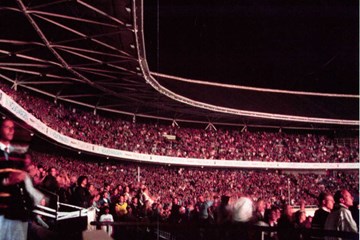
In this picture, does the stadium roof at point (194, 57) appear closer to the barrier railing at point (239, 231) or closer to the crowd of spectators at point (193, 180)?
the crowd of spectators at point (193, 180)

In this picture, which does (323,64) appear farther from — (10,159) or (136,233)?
(10,159)

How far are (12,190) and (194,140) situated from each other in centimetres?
3408

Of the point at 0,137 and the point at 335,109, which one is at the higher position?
the point at 335,109

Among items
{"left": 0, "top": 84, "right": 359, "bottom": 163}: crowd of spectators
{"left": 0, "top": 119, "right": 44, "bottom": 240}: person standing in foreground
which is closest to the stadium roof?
{"left": 0, "top": 84, "right": 359, "bottom": 163}: crowd of spectators

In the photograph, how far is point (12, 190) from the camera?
3760 mm

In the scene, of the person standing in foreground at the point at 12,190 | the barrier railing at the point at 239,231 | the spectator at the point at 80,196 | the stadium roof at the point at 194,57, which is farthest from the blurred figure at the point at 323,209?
the stadium roof at the point at 194,57

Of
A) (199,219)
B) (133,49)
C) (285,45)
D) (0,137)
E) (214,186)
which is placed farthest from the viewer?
(285,45)

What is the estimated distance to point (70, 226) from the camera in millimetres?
7387

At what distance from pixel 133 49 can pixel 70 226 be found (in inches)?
522

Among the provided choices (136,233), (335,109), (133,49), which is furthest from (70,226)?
(335,109)

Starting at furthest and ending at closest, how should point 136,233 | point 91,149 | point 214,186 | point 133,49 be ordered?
1. point 214,186
2. point 91,149
3. point 133,49
4. point 136,233

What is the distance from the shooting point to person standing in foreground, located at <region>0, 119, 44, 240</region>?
12.2 ft

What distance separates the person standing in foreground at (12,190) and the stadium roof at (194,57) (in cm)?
1184

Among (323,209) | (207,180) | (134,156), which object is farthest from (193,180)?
(323,209)
